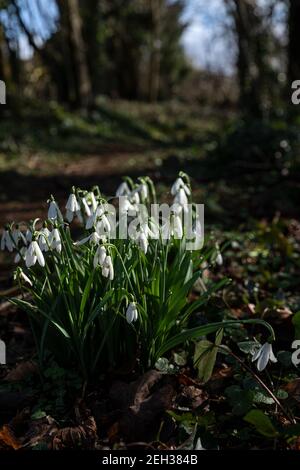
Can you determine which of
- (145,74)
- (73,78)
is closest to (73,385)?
(73,78)

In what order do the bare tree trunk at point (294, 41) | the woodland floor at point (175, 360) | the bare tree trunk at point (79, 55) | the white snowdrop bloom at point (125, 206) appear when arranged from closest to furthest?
1. the woodland floor at point (175, 360)
2. the white snowdrop bloom at point (125, 206)
3. the bare tree trunk at point (294, 41)
4. the bare tree trunk at point (79, 55)

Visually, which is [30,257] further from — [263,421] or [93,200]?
[263,421]

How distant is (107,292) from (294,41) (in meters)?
6.54

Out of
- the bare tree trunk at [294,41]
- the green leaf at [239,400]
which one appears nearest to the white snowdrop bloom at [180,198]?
the green leaf at [239,400]

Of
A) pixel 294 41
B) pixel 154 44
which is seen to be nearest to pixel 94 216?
pixel 294 41

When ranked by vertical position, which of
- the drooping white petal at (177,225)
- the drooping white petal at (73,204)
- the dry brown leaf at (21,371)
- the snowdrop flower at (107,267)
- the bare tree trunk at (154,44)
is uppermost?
the bare tree trunk at (154,44)

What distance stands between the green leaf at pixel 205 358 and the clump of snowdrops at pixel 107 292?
2.7 inches

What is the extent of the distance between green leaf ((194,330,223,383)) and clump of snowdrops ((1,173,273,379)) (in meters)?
0.07

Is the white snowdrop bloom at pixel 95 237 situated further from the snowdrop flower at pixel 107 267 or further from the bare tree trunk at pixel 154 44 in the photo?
the bare tree trunk at pixel 154 44

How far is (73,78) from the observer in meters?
11.8

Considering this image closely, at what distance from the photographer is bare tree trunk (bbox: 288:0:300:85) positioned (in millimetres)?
7012

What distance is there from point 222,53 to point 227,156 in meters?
29.2

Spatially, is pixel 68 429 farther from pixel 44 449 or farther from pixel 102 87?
pixel 102 87

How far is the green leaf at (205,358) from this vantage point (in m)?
1.96
